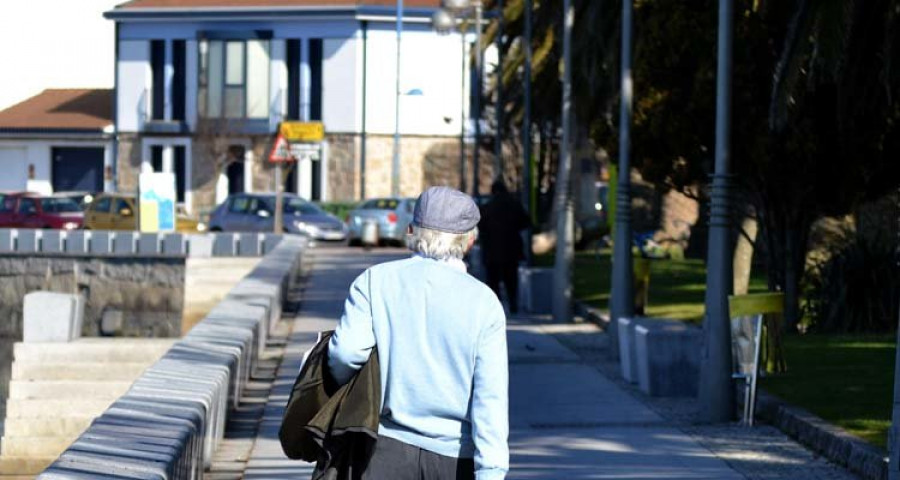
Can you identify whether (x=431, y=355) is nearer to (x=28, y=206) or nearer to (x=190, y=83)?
(x=28, y=206)

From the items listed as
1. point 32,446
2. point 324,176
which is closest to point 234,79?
point 324,176

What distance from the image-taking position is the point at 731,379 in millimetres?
14445

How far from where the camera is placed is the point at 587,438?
527 inches

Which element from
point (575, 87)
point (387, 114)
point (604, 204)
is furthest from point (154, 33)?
point (575, 87)

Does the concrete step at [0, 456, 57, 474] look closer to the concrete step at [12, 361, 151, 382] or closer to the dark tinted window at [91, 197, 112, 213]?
the concrete step at [12, 361, 151, 382]

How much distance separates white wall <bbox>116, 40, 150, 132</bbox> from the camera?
6769 centimetres

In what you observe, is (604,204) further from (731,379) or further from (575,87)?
(731,379)

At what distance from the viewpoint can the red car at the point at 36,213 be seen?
54031 millimetres

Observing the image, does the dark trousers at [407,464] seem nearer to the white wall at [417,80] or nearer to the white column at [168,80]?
the white wall at [417,80]

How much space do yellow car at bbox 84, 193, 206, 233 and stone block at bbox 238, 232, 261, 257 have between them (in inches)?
257

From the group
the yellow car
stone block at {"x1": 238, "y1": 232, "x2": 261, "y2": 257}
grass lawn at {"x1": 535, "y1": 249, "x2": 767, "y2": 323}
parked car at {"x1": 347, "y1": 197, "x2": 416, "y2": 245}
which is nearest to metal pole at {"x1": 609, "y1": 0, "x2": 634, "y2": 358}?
grass lawn at {"x1": 535, "y1": 249, "x2": 767, "y2": 323}

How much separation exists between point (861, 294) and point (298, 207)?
3244cm

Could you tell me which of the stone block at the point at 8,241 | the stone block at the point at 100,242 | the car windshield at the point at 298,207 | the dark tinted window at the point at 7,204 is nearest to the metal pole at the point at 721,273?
the stone block at the point at 100,242

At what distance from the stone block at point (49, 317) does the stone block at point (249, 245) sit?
988cm
